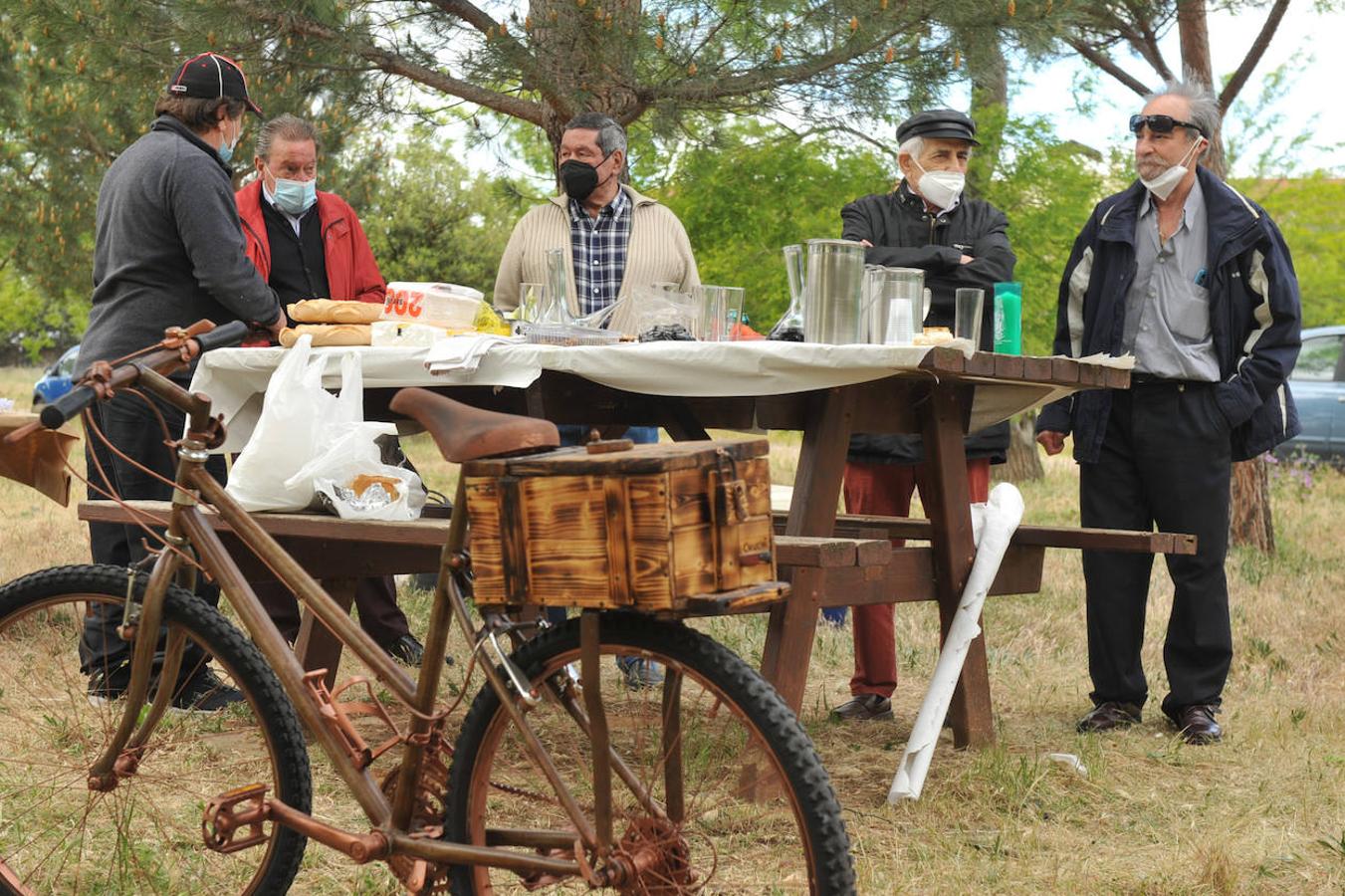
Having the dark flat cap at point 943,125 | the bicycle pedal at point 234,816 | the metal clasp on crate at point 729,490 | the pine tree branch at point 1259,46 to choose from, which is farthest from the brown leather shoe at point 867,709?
the pine tree branch at point 1259,46

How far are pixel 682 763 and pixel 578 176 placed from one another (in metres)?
3.04

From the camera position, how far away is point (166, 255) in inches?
195

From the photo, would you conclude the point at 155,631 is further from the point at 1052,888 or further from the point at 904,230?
the point at 904,230

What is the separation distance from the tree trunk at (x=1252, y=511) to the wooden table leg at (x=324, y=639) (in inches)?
250

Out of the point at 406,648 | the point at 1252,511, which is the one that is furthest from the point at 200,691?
the point at 1252,511

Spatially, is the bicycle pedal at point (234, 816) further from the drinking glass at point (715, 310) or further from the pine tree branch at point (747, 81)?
the pine tree branch at point (747, 81)

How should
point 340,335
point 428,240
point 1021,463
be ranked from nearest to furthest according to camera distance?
point 340,335, point 1021,463, point 428,240

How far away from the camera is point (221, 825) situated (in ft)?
9.47

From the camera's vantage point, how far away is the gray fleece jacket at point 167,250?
4836mm

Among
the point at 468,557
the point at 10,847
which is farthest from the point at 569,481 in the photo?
the point at 10,847

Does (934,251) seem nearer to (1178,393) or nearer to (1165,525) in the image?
(1178,393)

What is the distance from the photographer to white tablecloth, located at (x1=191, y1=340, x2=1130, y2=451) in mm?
3711

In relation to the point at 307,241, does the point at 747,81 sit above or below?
above

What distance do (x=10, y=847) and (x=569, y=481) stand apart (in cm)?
169
